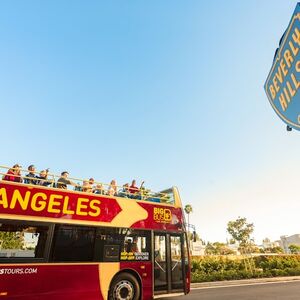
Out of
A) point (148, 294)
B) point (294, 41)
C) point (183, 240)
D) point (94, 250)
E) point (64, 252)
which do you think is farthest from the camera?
point (183, 240)

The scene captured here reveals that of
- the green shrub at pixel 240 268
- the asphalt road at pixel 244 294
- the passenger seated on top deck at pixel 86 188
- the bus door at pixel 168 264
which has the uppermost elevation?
the passenger seated on top deck at pixel 86 188

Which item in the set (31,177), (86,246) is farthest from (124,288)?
(31,177)

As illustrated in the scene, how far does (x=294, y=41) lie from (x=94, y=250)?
321 inches

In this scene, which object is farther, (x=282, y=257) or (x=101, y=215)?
(x=282, y=257)

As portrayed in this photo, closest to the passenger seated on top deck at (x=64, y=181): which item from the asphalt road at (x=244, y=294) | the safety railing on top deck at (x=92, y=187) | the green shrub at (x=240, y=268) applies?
the safety railing on top deck at (x=92, y=187)

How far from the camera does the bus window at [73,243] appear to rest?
8312 millimetres

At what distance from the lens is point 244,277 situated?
21.2 metres

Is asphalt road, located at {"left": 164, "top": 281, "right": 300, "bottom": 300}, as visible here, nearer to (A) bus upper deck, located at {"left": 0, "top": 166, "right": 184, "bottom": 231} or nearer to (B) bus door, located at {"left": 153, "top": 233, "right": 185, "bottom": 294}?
(B) bus door, located at {"left": 153, "top": 233, "right": 185, "bottom": 294}

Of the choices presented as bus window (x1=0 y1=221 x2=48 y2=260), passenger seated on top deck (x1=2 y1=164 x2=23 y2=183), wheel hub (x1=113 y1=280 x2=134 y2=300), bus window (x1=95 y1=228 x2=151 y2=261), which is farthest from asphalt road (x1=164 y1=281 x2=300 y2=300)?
passenger seated on top deck (x1=2 y1=164 x2=23 y2=183)

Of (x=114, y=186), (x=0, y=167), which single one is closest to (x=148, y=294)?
(x=114, y=186)

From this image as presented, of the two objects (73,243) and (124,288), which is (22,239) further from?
(124,288)

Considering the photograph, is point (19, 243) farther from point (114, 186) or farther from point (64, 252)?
point (114, 186)

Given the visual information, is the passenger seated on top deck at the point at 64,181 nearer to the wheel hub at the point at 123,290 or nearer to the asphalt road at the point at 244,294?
the wheel hub at the point at 123,290

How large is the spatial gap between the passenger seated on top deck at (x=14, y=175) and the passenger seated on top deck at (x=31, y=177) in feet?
0.65
